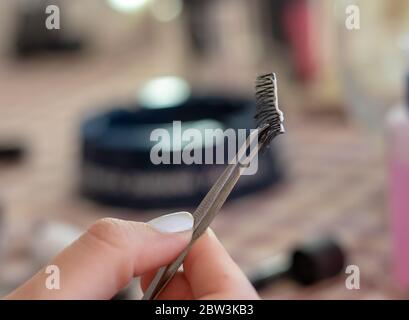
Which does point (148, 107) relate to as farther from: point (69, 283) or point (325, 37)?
point (69, 283)

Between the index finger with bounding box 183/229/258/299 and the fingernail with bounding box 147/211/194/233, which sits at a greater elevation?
the fingernail with bounding box 147/211/194/233

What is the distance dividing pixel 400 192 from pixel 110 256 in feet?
0.71

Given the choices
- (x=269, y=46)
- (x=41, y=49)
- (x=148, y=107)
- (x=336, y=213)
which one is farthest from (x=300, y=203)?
(x=41, y=49)

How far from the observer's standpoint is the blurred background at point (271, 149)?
1.33 ft

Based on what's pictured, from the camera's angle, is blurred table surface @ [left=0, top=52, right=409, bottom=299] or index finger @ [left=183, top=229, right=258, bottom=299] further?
blurred table surface @ [left=0, top=52, right=409, bottom=299]

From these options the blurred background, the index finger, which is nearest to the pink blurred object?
the blurred background

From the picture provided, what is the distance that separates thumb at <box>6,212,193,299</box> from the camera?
231 mm

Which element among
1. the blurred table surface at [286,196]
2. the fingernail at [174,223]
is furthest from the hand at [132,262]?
the blurred table surface at [286,196]

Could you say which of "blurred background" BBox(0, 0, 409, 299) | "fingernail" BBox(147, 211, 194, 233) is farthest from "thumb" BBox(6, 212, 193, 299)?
"blurred background" BBox(0, 0, 409, 299)

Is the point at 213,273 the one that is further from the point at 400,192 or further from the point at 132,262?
the point at 400,192

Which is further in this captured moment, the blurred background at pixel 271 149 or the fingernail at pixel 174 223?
the blurred background at pixel 271 149

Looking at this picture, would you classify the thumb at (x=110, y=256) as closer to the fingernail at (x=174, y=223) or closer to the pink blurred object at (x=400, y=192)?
the fingernail at (x=174, y=223)

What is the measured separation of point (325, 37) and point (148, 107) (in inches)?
8.3

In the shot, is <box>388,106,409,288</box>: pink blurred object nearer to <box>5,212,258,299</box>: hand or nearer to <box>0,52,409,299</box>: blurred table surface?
<box>0,52,409,299</box>: blurred table surface
